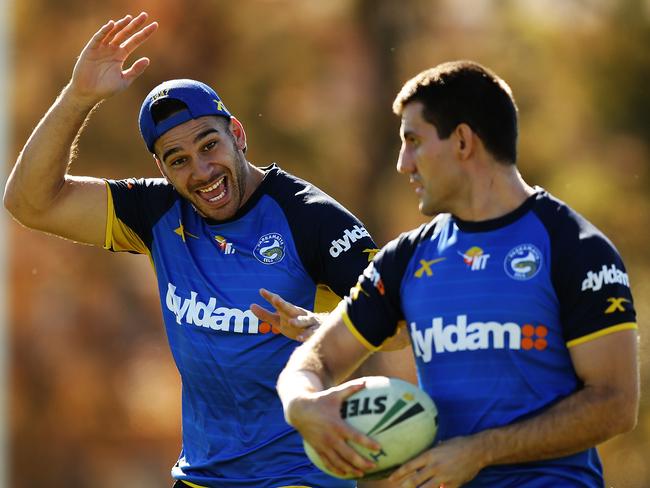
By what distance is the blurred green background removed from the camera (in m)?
19.6

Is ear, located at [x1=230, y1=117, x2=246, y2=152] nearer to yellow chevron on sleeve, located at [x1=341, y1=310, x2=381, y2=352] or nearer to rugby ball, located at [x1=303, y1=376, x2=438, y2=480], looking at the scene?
yellow chevron on sleeve, located at [x1=341, y1=310, x2=381, y2=352]

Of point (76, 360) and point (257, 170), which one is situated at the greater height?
point (76, 360)

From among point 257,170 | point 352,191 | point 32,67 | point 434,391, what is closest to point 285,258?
point 257,170

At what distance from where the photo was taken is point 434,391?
562 cm

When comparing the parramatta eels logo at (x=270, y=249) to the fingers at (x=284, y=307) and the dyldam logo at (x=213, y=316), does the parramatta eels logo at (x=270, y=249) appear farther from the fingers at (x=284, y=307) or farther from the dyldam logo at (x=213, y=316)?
the fingers at (x=284, y=307)

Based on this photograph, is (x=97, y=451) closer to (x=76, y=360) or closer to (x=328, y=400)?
(x=76, y=360)

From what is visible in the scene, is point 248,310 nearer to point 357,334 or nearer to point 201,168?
point 201,168

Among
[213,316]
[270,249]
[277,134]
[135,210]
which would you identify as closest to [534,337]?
[270,249]

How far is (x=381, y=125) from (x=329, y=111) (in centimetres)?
91

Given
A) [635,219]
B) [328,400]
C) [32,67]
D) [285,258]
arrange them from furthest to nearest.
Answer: [32,67] < [635,219] < [285,258] < [328,400]

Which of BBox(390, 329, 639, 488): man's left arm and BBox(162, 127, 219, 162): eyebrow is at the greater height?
BBox(162, 127, 219, 162): eyebrow

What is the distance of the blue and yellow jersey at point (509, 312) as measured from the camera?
17.4 ft

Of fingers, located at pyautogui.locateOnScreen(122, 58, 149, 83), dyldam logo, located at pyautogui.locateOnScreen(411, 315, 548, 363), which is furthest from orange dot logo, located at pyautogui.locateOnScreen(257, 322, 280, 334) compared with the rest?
fingers, located at pyautogui.locateOnScreen(122, 58, 149, 83)

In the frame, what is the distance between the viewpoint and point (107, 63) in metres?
7.61
